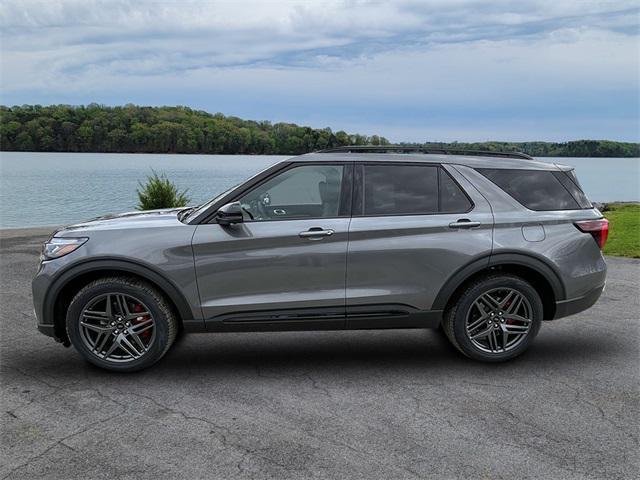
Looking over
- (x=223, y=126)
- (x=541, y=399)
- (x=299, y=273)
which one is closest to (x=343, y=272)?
(x=299, y=273)

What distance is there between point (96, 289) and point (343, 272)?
196 cm

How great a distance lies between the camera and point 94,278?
5043 millimetres

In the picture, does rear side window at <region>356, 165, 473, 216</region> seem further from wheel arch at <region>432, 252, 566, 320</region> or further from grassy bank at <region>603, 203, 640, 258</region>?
grassy bank at <region>603, 203, 640, 258</region>

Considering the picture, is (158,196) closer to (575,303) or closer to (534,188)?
(534,188)

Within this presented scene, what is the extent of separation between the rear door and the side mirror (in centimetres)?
90

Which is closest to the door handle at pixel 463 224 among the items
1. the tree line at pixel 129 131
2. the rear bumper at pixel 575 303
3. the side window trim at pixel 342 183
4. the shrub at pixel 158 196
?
the side window trim at pixel 342 183

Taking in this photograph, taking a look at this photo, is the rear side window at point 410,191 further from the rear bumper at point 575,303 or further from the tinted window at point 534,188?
the rear bumper at point 575,303

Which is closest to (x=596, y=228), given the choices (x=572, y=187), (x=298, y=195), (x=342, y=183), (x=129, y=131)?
(x=572, y=187)

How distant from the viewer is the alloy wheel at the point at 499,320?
5.17 m

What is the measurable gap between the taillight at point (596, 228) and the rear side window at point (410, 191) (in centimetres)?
100

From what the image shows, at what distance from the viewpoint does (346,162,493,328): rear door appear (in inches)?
196

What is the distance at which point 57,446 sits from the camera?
371 centimetres

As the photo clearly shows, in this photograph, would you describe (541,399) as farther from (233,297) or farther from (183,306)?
(183,306)

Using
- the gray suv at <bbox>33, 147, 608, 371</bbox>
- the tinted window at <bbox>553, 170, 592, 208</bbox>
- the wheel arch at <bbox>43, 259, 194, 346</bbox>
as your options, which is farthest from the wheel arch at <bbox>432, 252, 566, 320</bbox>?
the wheel arch at <bbox>43, 259, 194, 346</bbox>
